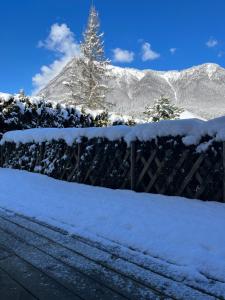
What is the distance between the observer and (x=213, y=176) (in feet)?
21.1

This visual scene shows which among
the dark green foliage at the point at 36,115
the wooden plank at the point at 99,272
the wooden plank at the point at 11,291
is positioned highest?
the dark green foliage at the point at 36,115

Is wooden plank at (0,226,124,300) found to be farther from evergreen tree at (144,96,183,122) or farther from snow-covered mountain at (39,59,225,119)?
snow-covered mountain at (39,59,225,119)

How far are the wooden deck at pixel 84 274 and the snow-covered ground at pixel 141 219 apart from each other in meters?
0.24

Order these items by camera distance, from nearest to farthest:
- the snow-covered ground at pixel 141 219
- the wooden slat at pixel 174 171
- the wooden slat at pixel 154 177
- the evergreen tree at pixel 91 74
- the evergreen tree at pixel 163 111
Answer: the snow-covered ground at pixel 141 219 < the wooden slat at pixel 174 171 < the wooden slat at pixel 154 177 < the evergreen tree at pixel 163 111 < the evergreen tree at pixel 91 74

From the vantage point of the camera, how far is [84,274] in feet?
11.0

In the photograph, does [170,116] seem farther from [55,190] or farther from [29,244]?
[29,244]

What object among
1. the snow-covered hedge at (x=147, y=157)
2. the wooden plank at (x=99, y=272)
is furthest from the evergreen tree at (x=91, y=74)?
the wooden plank at (x=99, y=272)

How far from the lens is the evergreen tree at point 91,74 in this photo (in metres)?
40.1

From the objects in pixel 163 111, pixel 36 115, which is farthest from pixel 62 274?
pixel 163 111

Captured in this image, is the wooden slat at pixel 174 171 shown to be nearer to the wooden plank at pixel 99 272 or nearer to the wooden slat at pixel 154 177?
the wooden slat at pixel 154 177

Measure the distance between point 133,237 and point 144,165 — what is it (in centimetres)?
335

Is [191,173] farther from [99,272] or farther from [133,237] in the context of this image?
[99,272]

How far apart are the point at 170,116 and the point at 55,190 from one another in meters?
26.1

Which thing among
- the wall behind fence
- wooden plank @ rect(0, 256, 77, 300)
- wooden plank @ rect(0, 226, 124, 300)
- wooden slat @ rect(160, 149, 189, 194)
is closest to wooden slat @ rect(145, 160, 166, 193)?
the wall behind fence
